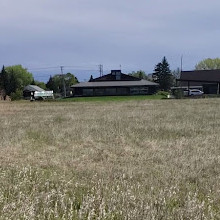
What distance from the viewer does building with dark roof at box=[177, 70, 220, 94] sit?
248 ft

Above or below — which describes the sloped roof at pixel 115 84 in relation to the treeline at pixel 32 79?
below

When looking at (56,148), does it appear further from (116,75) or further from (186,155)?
(116,75)

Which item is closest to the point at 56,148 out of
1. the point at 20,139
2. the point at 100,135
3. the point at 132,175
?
the point at 20,139

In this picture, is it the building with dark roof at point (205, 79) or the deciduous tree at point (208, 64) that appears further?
the deciduous tree at point (208, 64)

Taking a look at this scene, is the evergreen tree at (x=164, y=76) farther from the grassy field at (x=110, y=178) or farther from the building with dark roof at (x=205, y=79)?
the grassy field at (x=110, y=178)

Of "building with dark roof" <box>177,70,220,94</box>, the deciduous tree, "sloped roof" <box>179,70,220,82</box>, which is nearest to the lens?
"building with dark roof" <box>177,70,220,94</box>

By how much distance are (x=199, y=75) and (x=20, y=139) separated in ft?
245

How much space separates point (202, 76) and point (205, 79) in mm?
1963

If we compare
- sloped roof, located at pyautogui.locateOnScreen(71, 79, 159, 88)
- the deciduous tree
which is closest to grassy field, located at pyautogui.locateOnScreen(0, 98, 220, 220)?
sloped roof, located at pyautogui.locateOnScreen(71, 79, 159, 88)

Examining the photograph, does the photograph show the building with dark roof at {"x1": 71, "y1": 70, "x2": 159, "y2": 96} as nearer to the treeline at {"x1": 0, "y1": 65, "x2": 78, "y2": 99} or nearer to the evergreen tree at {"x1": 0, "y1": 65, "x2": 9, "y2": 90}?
the evergreen tree at {"x1": 0, "y1": 65, "x2": 9, "y2": 90}

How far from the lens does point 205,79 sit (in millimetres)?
78562

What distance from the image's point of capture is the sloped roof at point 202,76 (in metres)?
76.4

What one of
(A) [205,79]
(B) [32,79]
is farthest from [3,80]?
(A) [205,79]

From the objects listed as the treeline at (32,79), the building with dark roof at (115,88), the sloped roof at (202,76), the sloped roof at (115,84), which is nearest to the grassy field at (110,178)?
the sloped roof at (202,76)
